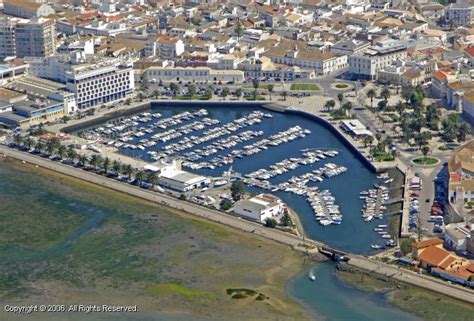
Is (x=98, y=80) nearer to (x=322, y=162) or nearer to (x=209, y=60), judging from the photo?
(x=209, y=60)

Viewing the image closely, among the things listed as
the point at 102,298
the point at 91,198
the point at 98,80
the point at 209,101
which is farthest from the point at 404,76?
the point at 102,298

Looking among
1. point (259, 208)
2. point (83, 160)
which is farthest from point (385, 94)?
point (83, 160)

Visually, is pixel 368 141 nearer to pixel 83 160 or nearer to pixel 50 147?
pixel 83 160

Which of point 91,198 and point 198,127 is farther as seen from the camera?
point 198,127

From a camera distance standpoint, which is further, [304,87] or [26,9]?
[26,9]

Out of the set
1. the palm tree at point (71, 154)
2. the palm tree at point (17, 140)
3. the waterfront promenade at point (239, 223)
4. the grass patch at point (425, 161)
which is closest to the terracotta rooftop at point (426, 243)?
the waterfront promenade at point (239, 223)

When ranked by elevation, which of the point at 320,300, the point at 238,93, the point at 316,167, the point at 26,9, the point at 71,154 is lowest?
the point at 320,300

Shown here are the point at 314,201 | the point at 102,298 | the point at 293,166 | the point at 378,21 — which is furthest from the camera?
the point at 378,21
